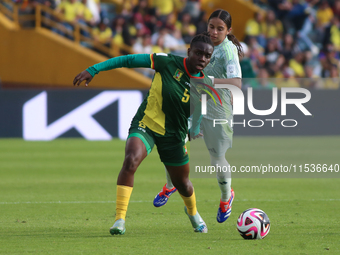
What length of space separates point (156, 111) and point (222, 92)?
1140 millimetres

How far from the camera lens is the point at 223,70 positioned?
607cm

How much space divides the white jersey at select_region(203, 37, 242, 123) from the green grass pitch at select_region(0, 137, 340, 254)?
1195 millimetres

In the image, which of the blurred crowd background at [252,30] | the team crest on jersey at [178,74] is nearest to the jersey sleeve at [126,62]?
the team crest on jersey at [178,74]

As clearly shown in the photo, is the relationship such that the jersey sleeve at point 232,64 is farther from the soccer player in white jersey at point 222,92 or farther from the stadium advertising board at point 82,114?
the stadium advertising board at point 82,114

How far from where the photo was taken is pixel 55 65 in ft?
61.5

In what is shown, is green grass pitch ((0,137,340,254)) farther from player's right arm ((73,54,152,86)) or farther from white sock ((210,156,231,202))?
player's right arm ((73,54,152,86))

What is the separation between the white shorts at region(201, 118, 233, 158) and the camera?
621 cm

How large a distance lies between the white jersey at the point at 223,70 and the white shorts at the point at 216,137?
103 mm

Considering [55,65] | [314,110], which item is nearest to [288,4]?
[314,110]

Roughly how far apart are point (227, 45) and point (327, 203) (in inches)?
104

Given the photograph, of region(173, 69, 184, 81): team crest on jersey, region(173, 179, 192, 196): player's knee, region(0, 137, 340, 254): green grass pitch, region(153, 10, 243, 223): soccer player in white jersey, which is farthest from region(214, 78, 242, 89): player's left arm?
region(0, 137, 340, 254): green grass pitch

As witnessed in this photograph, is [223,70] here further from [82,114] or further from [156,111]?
[82,114]

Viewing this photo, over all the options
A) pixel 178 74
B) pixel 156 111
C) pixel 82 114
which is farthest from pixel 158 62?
pixel 82 114

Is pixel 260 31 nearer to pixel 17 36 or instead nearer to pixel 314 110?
pixel 314 110
